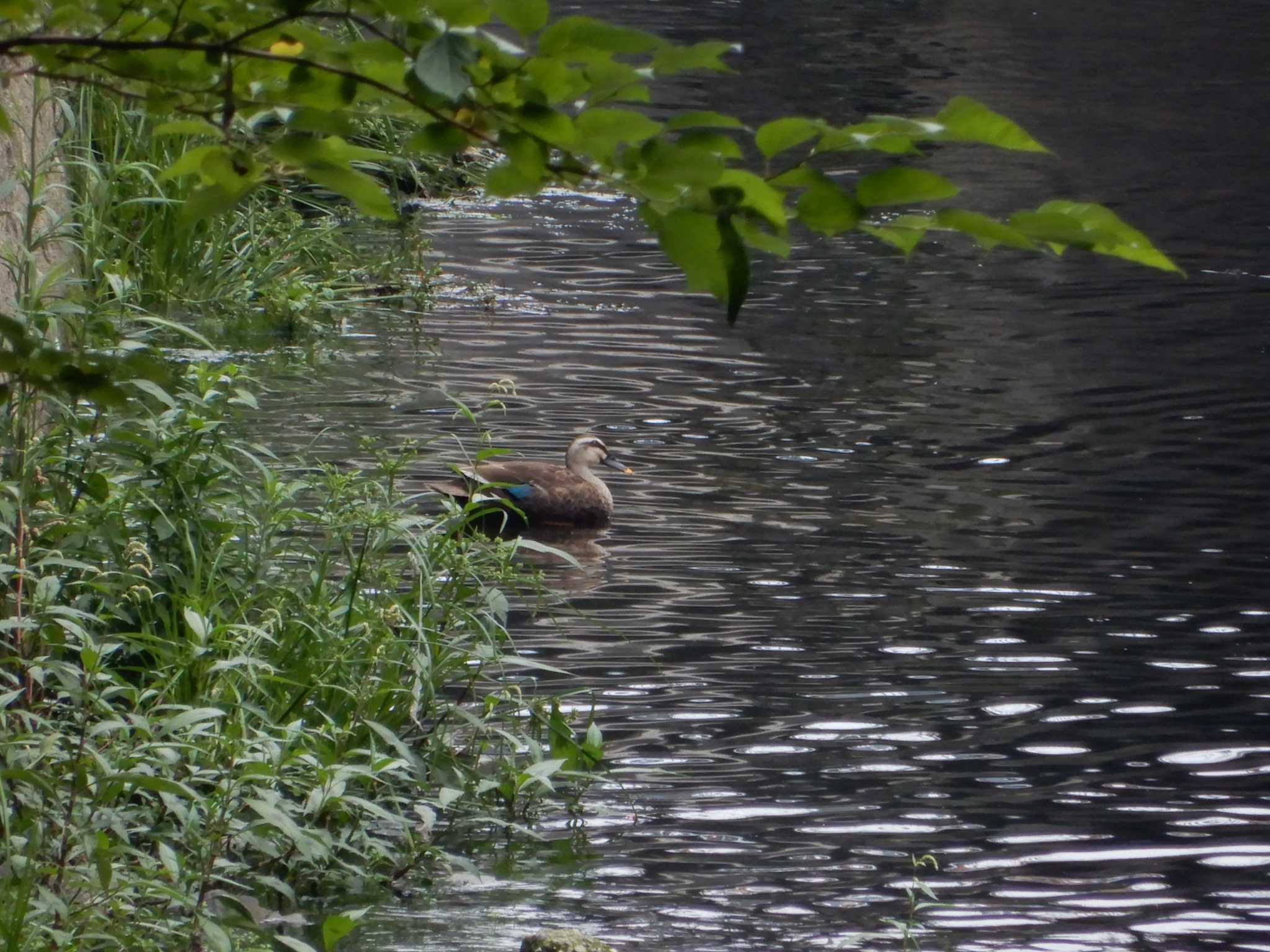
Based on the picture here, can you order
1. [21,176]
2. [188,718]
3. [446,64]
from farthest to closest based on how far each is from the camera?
[21,176], [188,718], [446,64]

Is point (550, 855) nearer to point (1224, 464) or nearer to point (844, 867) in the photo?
point (844, 867)

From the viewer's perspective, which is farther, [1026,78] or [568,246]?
[1026,78]

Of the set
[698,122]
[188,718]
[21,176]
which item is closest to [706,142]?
[698,122]

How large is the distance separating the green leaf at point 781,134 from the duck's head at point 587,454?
21.7 ft

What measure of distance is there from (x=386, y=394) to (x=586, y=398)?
1178 millimetres

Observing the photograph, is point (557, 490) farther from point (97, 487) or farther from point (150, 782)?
point (150, 782)

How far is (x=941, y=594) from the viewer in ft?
24.6

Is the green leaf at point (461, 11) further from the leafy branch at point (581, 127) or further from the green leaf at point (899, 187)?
the green leaf at point (899, 187)

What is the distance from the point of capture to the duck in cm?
848

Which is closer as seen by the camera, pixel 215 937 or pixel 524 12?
pixel 524 12

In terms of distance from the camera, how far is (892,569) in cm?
780

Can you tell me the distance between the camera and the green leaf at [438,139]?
2012 mm

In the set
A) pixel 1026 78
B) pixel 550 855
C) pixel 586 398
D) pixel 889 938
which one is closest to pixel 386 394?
pixel 586 398

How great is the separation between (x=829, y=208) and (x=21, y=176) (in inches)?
158
